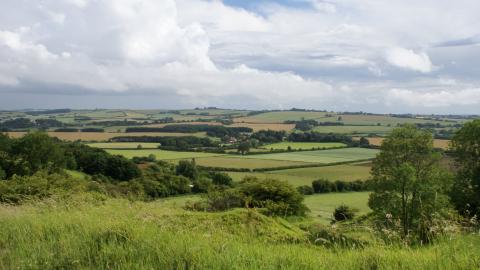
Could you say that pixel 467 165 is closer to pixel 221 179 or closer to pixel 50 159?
pixel 221 179

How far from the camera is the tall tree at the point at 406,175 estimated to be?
28.3 metres

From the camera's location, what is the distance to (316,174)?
219 ft

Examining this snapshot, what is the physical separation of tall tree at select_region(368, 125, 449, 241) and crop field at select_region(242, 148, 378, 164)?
44909 mm

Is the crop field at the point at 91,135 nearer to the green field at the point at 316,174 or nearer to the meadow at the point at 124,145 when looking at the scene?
the meadow at the point at 124,145

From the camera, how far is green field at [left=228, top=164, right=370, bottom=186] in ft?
206

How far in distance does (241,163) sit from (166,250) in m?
72.2

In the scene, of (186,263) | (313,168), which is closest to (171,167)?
(313,168)

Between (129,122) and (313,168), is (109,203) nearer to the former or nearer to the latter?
(313,168)

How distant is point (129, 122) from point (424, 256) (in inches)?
6275

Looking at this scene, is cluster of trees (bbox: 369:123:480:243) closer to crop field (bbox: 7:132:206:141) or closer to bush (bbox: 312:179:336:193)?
bush (bbox: 312:179:336:193)

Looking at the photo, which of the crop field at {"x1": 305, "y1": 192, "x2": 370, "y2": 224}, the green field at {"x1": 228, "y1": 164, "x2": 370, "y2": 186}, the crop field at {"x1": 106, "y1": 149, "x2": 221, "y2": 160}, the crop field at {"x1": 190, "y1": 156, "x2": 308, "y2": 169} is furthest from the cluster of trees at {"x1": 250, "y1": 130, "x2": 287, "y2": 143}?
the crop field at {"x1": 305, "y1": 192, "x2": 370, "y2": 224}

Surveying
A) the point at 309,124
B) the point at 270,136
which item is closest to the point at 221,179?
the point at 270,136

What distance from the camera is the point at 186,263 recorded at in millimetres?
5551

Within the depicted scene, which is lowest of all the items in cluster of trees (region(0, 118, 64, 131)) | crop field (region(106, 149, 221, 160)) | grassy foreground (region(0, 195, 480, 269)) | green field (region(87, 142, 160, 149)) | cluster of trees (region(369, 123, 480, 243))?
crop field (region(106, 149, 221, 160))
